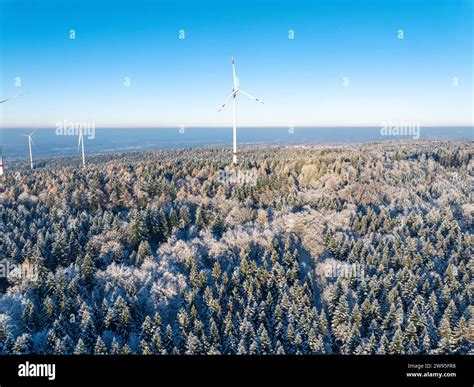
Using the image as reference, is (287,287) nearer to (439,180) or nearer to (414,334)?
(414,334)

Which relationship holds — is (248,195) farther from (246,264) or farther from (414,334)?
(414,334)

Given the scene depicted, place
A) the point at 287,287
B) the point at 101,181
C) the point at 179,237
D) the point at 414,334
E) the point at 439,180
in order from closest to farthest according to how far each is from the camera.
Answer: the point at 414,334, the point at 287,287, the point at 179,237, the point at 101,181, the point at 439,180

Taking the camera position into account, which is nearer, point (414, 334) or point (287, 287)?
point (414, 334)

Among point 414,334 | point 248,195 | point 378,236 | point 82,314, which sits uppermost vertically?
point 248,195

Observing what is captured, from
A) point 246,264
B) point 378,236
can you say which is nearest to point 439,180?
point 378,236

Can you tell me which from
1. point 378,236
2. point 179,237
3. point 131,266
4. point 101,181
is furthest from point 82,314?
point 378,236

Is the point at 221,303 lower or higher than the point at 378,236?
lower

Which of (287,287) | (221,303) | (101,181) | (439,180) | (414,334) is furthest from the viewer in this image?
(439,180)
